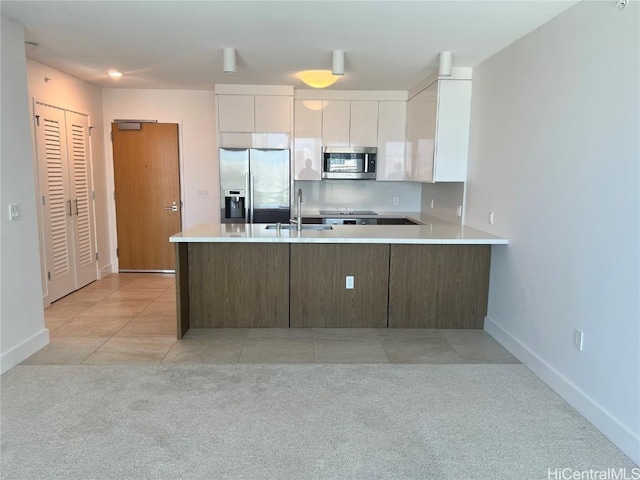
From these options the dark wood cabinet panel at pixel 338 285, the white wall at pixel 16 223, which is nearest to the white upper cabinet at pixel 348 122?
the dark wood cabinet panel at pixel 338 285

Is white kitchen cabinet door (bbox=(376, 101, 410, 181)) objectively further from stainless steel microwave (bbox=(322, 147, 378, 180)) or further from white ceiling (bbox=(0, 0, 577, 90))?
white ceiling (bbox=(0, 0, 577, 90))

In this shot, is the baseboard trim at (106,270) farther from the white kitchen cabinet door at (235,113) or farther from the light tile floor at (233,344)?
the white kitchen cabinet door at (235,113)

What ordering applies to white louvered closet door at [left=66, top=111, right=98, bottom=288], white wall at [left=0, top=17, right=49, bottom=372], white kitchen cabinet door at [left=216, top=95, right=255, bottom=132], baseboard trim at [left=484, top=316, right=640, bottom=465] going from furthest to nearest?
white kitchen cabinet door at [left=216, top=95, right=255, bottom=132]
white louvered closet door at [left=66, top=111, right=98, bottom=288]
white wall at [left=0, top=17, right=49, bottom=372]
baseboard trim at [left=484, top=316, right=640, bottom=465]

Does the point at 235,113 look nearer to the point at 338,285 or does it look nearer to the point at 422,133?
the point at 422,133

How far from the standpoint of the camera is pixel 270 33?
321 cm

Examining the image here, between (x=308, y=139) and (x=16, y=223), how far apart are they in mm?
3407

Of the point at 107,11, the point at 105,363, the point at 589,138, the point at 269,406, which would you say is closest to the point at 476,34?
the point at 589,138

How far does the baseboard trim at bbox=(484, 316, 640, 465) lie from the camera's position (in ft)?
7.04

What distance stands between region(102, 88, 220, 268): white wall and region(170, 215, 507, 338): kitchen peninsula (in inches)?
83.0

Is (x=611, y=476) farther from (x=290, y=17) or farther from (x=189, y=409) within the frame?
(x=290, y=17)

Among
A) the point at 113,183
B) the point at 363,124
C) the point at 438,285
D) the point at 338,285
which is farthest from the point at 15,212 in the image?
the point at 363,124

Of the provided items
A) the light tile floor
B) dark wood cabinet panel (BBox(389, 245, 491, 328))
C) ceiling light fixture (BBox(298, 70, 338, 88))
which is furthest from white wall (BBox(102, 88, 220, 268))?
Answer: dark wood cabinet panel (BBox(389, 245, 491, 328))

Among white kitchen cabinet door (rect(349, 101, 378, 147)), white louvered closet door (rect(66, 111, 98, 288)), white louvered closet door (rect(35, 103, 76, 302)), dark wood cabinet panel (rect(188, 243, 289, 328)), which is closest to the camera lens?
dark wood cabinet panel (rect(188, 243, 289, 328))

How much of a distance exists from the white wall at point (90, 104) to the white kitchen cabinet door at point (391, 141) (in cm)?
353
